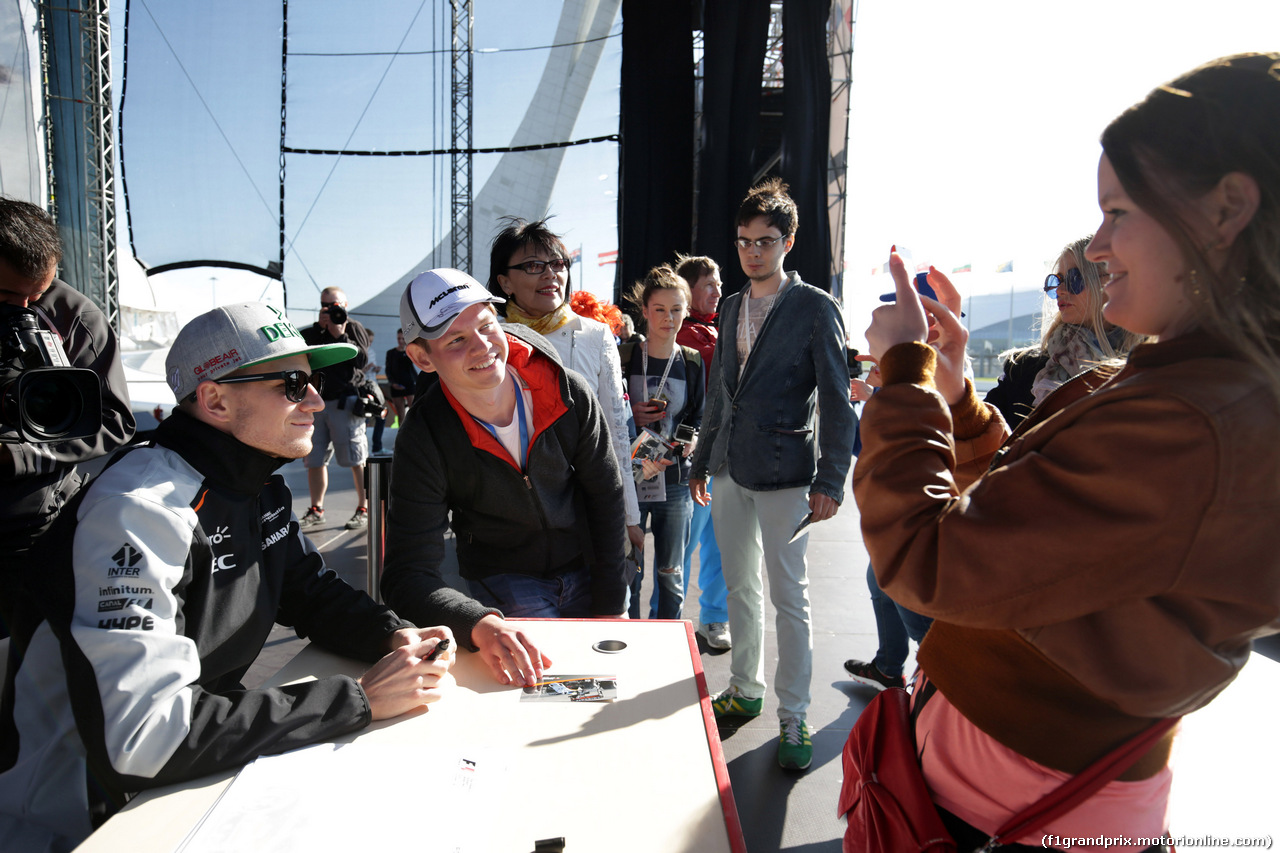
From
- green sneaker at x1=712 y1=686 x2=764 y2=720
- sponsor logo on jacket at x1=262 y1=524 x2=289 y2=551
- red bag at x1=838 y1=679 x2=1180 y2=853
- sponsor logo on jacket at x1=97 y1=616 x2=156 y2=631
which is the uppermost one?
sponsor logo on jacket at x1=97 y1=616 x2=156 y2=631

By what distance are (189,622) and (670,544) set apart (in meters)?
2.09

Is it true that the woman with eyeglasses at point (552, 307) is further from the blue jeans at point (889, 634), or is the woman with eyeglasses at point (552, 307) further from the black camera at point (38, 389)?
the black camera at point (38, 389)

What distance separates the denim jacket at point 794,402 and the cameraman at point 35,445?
1871mm

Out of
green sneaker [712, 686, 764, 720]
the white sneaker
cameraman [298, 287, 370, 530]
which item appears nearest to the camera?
green sneaker [712, 686, 764, 720]

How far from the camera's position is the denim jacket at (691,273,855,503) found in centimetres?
227

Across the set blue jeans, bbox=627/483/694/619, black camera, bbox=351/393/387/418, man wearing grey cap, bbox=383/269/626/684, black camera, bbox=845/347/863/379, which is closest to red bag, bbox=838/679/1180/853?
man wearing grey cap, bbox=383/269/626/684

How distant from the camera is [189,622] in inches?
44.0

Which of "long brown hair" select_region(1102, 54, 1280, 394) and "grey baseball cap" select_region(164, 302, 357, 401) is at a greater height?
"long brown hair" select_region(1102, 54, 1280, 394)

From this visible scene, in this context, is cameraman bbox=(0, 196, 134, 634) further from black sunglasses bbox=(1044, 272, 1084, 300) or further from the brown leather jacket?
black sunglasses bbox=(1044, 272, 1084, 300)

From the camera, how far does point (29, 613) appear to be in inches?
40.4

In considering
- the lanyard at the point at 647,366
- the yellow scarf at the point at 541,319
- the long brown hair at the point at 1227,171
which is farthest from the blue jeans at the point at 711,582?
the long brown hair at the point at 1227,171

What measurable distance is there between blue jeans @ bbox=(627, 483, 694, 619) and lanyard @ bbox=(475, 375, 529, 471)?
4.13 ft

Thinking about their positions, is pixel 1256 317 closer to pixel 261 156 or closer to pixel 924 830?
pixel 924 830

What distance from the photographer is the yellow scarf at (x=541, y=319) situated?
249 centimetres
